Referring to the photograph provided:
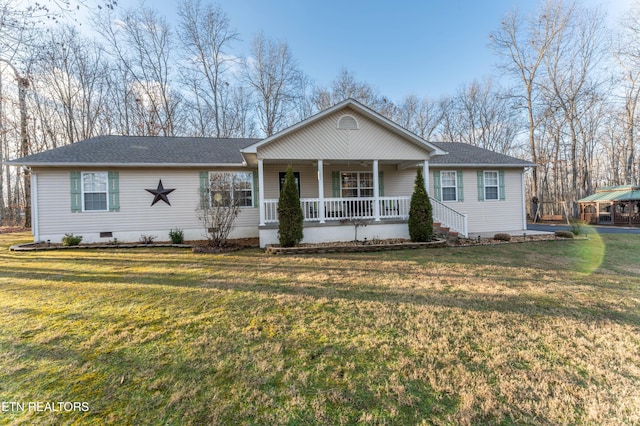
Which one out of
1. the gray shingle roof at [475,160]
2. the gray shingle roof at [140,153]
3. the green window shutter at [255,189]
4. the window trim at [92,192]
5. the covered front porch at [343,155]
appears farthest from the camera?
the gray shingle roof at [475,160]

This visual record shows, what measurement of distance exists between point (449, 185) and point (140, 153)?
13.5m

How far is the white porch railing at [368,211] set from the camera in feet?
32.0

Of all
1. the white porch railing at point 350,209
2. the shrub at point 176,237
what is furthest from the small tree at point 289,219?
the shrub at point 176,237

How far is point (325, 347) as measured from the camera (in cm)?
268

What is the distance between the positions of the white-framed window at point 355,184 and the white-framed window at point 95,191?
956cm

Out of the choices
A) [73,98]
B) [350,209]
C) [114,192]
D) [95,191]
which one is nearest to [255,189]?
[350,209]

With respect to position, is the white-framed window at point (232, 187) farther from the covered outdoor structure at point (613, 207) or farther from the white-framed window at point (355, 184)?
the covered outdoor structure at point (613, 207)

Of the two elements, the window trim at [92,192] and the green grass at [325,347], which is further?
the window trim at [92,192]

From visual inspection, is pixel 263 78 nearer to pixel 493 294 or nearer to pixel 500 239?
pixel 500 239

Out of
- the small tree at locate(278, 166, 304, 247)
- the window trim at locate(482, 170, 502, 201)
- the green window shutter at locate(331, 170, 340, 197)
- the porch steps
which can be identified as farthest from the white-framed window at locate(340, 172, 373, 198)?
the window trim at locate(482, 170, 502, 201)

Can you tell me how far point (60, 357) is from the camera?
2514 mm

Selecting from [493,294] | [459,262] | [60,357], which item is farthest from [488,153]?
[60,357]

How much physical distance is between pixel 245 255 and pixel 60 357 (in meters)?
5.17

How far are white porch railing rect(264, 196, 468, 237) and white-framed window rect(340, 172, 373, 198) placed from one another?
1566 millimetres
